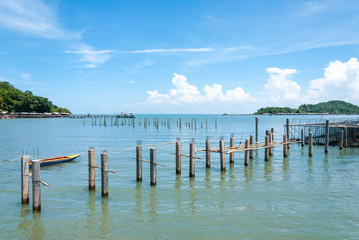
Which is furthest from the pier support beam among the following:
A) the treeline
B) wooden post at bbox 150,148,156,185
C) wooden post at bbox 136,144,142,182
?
the treeline

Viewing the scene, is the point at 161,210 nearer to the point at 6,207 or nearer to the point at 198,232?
the point at 198,232

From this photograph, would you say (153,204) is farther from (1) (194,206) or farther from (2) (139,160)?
(2) (139,160)

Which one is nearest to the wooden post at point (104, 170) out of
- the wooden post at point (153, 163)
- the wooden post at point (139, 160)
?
the wooden post at point (153, 163)

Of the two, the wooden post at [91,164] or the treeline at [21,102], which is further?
the treeline at [21,102]

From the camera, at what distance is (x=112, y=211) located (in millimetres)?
12680

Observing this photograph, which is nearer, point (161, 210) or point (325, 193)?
point (161, 210)

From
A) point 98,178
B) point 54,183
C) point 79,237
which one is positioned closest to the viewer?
point 79,237

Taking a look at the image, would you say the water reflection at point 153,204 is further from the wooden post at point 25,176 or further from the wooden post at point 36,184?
the wooden post at point 25,176

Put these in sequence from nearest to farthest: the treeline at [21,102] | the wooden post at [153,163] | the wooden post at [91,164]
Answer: the wooden post at [91,164], the wooden post at [153,163], the treeline at [21,102]

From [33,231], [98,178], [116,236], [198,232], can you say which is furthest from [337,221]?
[98,178]

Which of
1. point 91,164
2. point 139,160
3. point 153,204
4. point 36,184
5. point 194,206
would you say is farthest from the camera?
point 139,160

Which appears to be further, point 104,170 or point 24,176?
point 104,170

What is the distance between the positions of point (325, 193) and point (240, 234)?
285 inches

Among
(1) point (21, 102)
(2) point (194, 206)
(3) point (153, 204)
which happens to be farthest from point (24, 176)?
(1) point (21, 102)
